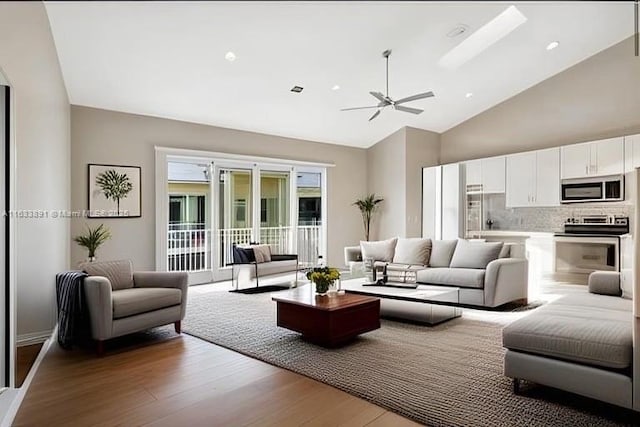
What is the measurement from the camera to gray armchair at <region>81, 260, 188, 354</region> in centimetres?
343

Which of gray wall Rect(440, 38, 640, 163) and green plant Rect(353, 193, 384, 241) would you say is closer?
gray wall Rect(440, 38, 640, 163)

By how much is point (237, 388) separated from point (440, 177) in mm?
6304

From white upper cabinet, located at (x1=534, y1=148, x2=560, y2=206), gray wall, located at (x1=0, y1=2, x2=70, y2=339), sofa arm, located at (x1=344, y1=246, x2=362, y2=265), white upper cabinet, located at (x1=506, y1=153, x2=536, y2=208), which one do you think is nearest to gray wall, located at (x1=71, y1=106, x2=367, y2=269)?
gray wall, located at (x1=0, y1=2, x2=70, y2=339)

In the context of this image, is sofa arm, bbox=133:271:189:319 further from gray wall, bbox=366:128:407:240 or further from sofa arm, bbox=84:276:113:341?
gray wall, bbox=366:128:407:240

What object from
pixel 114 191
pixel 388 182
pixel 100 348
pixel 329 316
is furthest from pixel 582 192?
pixel 114 191

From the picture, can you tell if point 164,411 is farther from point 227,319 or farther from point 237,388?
point 227,319

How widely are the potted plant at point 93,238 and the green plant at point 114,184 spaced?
0.38 metres

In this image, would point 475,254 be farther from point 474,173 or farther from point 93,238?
point 93,238

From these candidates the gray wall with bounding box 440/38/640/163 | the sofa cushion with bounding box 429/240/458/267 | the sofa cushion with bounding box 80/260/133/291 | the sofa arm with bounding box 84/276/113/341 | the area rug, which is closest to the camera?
the area rug

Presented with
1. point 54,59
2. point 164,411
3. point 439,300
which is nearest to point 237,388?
point 164,411

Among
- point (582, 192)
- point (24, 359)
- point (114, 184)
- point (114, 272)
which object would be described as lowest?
point (24, 359)

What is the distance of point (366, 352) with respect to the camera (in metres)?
3.45

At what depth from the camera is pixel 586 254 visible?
5.93 meters

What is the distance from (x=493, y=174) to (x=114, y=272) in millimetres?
6247
